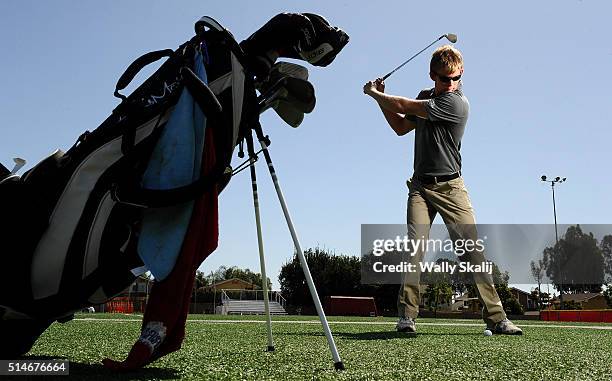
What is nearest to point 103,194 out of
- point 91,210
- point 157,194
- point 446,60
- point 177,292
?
point 91,210

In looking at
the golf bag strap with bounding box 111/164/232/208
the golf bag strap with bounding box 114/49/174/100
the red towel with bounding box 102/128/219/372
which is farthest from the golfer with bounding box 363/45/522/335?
the golf bag strap with bounding box 111/164/232/208

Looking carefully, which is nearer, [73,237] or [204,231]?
[73,237]

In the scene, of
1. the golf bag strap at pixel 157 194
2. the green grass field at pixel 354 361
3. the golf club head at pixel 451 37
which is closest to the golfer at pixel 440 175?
the golf club head at pixel 451 37

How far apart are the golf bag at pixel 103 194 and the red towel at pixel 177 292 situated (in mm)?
109

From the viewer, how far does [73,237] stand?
2.47 meters

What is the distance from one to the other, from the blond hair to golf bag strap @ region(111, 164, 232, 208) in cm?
406

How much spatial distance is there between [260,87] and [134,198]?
96cm

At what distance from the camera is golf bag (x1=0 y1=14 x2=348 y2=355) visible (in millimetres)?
2461

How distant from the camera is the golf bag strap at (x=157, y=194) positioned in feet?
7.79

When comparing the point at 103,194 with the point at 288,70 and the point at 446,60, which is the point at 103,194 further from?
the point at 446,60

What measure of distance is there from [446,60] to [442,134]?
75 cm

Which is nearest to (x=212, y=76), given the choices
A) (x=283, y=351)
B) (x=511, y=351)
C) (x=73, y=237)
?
(x=73, y=237)

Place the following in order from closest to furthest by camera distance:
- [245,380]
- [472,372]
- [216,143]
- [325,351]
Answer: [245,380] → [216,143] → [472,372] → [325,351]

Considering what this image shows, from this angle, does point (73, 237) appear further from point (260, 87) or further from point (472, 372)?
point (472, 372)
